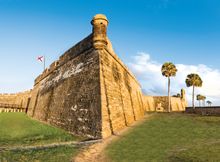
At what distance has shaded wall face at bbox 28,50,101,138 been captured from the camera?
1220 centimetres

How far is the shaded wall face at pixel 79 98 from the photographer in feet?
40.0

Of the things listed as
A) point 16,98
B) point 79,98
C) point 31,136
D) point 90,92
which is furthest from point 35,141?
point 16,98

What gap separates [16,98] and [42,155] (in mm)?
36603

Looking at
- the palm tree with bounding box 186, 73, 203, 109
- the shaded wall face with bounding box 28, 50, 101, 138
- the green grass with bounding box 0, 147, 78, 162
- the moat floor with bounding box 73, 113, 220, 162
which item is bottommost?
the green grass with bounding box 0, 147, 78, 162

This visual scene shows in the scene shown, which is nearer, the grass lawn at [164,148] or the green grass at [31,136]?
the grass lawn at [164,148]

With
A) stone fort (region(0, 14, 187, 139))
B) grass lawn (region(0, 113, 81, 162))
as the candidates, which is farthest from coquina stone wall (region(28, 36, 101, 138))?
grass lawn (region(0, 113, 81, 162))

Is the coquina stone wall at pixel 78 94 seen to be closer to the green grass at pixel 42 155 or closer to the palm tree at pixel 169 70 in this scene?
the green grass at pixel 42 155

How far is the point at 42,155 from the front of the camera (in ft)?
Answer: 30.2

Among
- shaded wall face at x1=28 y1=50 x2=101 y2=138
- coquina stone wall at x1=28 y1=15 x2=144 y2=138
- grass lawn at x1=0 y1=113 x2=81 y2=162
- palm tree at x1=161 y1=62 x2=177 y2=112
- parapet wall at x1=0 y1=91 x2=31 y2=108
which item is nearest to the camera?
grass lawn at x1=0 y1=113 x2=81 y2=162

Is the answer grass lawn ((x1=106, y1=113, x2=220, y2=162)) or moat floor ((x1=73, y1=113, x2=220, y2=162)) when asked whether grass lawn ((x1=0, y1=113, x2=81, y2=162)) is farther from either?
grass lawn ((x1=106, y1=113, x2=220, y2=162))

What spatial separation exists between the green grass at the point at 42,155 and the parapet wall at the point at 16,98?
31.9m

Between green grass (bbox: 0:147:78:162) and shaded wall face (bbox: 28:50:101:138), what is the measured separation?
7.56 feet

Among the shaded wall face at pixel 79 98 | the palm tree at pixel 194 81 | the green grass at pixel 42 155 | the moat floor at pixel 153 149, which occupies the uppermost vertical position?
the palm tree at pixel 194 81

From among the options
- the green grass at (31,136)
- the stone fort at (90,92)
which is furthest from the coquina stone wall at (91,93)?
the green grass at (31,136)
